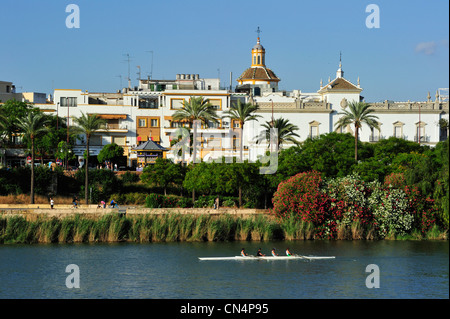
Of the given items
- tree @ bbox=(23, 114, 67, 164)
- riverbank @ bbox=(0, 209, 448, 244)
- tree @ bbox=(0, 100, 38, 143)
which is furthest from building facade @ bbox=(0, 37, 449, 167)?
riverbank @ bbox=(0, 209, 448, 244)

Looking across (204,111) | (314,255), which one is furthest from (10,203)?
(314,255)

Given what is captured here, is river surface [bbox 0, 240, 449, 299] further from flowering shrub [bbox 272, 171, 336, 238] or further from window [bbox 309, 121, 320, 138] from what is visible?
window [bbox 309, 121, 320, 138]

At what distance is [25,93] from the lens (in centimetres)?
9894

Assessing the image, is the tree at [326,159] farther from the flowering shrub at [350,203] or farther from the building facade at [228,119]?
the building facade at [228,119]

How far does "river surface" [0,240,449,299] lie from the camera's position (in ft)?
126

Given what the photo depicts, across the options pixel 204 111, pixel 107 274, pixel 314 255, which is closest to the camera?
pixel 107 274

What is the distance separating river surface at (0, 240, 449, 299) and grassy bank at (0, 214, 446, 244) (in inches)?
46.1

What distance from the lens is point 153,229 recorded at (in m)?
52.3

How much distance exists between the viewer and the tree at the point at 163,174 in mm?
66188

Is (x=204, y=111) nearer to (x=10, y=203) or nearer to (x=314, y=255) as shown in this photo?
(x=10, y=203)

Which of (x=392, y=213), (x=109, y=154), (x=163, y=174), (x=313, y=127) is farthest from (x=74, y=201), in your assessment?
(x=313, y=127)

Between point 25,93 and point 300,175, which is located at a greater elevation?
point 25,93

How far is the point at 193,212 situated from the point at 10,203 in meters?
16.8
